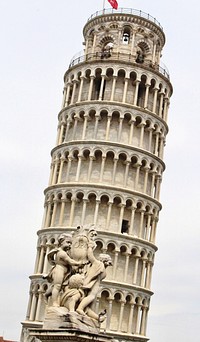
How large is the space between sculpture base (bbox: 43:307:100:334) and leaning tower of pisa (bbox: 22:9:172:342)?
112ft

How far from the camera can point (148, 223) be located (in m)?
47.4

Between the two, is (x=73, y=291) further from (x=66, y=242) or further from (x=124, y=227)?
(x=124, y=227)

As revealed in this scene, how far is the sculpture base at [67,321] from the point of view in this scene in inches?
351

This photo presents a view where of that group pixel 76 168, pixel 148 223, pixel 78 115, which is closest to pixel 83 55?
pixel 78 115

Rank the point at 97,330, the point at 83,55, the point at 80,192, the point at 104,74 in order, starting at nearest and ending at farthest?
the point at 97,330
the point at 80,192
the point at 104,74
the point at 83,55

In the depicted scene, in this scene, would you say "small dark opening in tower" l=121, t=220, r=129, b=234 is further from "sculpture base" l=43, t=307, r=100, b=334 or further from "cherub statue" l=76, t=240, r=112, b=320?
"sculpture base" l=43, t=307, r=100, b=334

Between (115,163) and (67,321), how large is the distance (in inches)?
1474

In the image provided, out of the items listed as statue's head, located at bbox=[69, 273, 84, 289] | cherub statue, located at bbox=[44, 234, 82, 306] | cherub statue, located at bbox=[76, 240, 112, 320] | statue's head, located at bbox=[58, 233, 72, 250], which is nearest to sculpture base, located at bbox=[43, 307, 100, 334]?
cherub statue, located at bbox=[76, 240, 112, 320]

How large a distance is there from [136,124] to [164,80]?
552 cm

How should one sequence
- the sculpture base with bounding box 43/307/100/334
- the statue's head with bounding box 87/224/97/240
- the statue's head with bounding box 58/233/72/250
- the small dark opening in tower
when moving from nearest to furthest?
the sculpture base with bounding box 43/307/100/334 → the statue's head with bounding box 58/233/72/250 → the statue's head with bounding box 87/224/97/240 → the small dark opening in tower

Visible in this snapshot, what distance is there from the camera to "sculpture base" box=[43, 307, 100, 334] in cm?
891

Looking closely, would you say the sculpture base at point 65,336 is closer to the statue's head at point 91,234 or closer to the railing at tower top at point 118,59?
the statue's head at point 91,234

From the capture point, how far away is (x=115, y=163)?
46250mm

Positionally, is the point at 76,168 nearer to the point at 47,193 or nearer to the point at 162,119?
the point at 47,193
